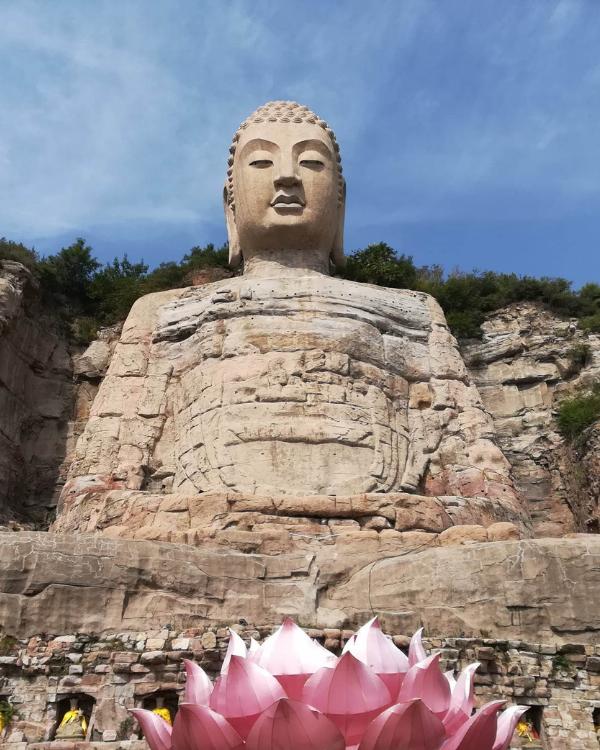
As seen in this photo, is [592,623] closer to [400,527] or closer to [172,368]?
[400,527]

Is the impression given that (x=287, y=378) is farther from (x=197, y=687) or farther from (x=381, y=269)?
(x=381, y=269)

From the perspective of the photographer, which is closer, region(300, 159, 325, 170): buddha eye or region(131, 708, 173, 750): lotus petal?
region(131, 708, 173, 750): lotus petal

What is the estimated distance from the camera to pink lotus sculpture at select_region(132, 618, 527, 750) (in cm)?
239

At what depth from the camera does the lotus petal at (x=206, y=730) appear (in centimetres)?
246

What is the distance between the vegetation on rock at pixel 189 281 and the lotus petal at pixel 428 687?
13.3m

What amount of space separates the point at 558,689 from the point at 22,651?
11.4 feet

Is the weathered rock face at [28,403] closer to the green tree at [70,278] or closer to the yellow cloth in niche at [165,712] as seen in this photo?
the green tree at [70,278]

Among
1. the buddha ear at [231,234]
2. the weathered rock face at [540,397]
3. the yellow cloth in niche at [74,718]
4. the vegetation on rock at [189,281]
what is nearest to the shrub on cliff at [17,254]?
the vegetation on rock at [189,281]

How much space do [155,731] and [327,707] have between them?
2.14ft

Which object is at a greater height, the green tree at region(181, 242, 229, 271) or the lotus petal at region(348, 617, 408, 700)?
the green tree at region(181, 242, 229, 271)

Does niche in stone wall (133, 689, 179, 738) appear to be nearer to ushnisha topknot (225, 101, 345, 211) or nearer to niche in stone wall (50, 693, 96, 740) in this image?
niche in stone wall (50, 693, 96, 740)

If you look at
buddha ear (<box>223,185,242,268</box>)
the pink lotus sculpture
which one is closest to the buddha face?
buddha ear (<box>223,185,242,268</box>)

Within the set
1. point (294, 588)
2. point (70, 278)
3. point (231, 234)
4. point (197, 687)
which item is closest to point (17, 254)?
point (70, 278)

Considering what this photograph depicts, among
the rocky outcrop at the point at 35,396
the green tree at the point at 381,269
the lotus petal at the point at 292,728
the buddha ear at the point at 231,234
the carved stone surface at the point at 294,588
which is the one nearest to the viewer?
the lotus petal at the point at 292,728
